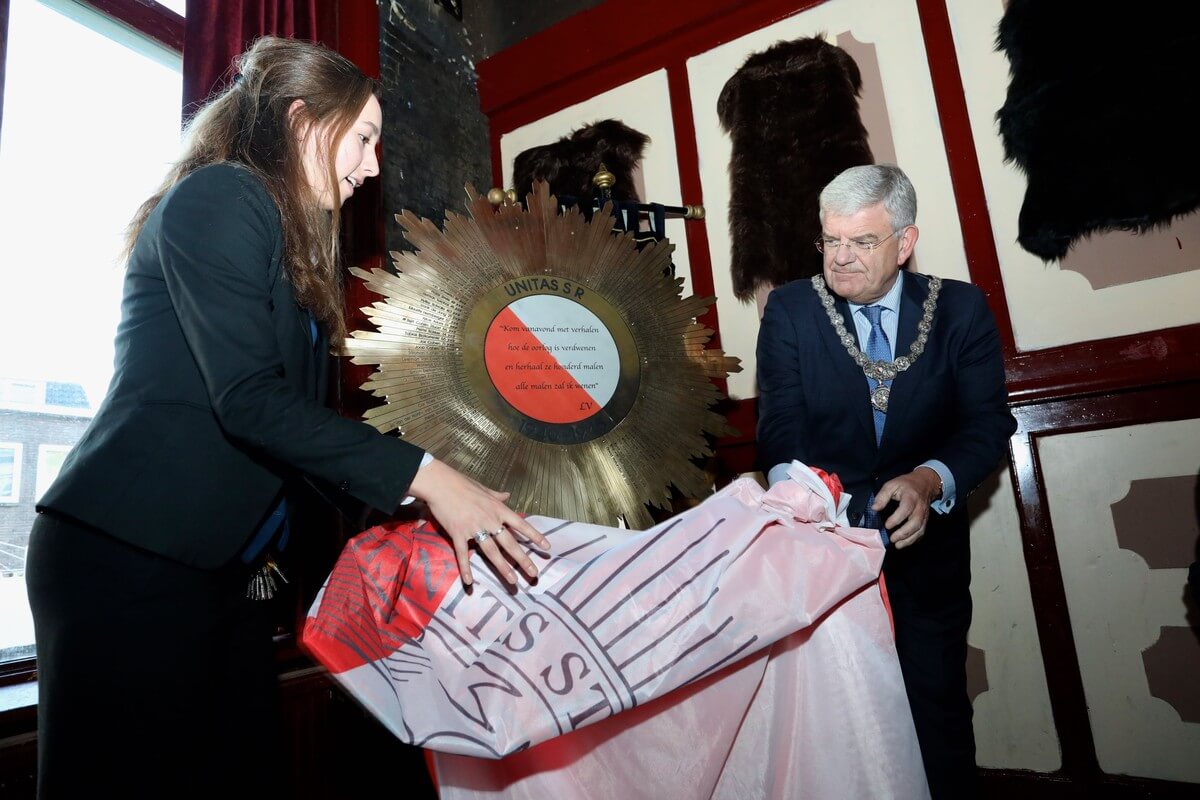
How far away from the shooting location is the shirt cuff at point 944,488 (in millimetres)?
1257

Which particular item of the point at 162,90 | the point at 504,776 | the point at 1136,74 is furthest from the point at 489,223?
the point at 1136,74

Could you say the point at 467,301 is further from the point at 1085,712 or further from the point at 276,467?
the point at 1085,712

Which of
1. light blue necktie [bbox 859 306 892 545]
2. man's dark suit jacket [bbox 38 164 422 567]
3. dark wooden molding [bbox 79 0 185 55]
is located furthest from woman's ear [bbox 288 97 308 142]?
dark wooden molding [bbox 79 0 185 55]

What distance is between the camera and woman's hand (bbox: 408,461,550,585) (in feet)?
2.75

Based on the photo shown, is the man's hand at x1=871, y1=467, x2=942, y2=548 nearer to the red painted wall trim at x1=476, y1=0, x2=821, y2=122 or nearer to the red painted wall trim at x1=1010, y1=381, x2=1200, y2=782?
the red painted wall trim at x1=1010, y1=381, x2=1200, y2=782

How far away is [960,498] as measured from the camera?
4.21 ft

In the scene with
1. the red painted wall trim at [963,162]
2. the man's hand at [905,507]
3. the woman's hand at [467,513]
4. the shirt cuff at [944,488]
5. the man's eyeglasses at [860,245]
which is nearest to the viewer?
the woman's hand at [467,513]

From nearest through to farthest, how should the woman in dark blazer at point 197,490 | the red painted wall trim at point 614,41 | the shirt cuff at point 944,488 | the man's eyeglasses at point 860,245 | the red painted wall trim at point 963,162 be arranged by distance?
1. the woman in dark blazer at point 197,490
2. the shirt cuff at point 944,488
3. the man's eyeglasses at point 860,245
4. the red painted wall trim at point 963,162
5. the red painted wall trim at point 614,41

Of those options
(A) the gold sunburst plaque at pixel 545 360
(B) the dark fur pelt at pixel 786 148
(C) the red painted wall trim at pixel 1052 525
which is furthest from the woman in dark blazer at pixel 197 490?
(B) the dark fur pelt at pixel 786 148

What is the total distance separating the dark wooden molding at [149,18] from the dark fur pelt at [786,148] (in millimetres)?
1600

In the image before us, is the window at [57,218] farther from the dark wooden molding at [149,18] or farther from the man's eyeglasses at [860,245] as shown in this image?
the man's eyeglasses at [860,245]

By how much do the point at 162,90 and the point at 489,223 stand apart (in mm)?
1178

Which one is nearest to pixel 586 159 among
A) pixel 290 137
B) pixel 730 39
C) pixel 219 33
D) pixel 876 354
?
pixel 730 39

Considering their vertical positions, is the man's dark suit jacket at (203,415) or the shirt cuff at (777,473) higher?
the man's dark suit jacket at (203,415)
